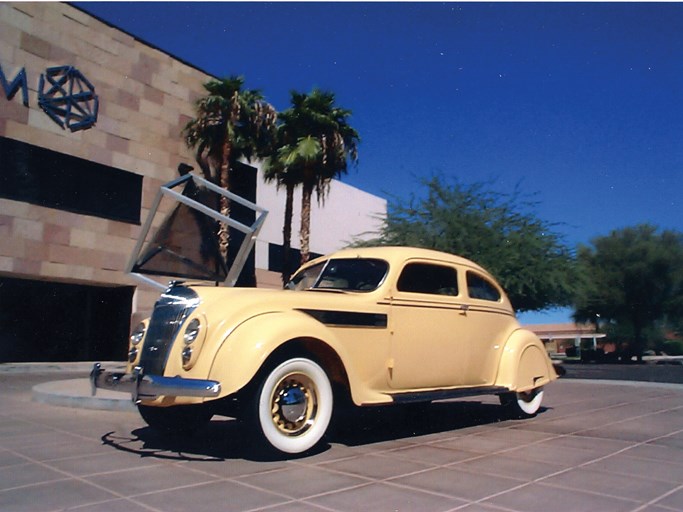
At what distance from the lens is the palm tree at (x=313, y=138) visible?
19609mm

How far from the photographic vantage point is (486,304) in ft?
20.5

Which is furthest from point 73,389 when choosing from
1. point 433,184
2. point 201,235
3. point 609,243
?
point 609,243

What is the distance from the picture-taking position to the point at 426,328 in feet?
17.7

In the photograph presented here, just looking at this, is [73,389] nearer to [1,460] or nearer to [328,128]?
[1,460]

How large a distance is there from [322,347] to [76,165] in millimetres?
17203

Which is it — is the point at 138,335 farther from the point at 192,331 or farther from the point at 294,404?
the point at 294,404

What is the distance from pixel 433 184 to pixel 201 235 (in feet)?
47.2

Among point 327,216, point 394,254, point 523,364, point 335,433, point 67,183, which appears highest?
point 327,216

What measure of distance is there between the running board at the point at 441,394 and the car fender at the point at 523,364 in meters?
0.16

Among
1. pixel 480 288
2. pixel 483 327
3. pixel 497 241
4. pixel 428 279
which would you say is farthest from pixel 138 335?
pixel 497 241

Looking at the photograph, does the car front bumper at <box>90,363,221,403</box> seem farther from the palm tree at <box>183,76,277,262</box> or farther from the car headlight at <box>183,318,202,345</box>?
the palm tree at <box>183,76,277,262</box>

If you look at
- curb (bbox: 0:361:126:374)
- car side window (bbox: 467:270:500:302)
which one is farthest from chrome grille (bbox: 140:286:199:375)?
curb (bbox: 0:361:126:374)

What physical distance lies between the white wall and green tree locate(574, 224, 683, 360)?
14.0 m

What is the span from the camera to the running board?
4.99 metres
